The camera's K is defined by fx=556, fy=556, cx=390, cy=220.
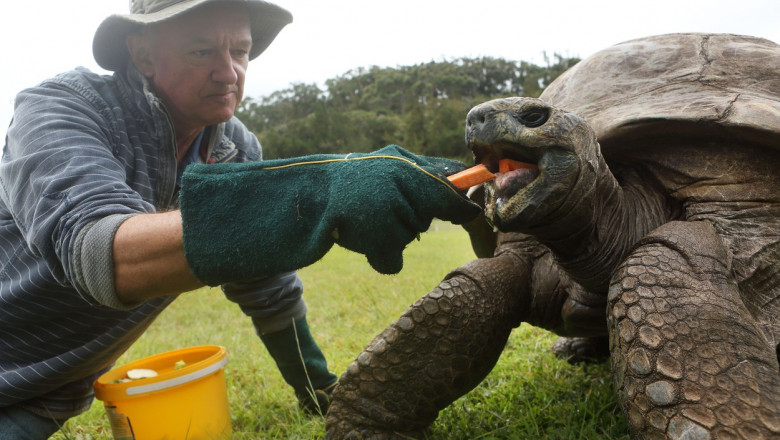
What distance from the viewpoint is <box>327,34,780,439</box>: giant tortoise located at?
48.5 inches

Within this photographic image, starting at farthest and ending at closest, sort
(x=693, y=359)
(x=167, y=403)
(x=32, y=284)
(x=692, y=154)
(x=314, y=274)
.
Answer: (x=314, y=274), (x=167, y=403), (x=32, y=284), (x=692, y=154), (x=693, y=359)

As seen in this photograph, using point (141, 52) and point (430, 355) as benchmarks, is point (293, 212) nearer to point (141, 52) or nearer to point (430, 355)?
point (430, 355)

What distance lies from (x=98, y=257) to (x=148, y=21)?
1.02 m

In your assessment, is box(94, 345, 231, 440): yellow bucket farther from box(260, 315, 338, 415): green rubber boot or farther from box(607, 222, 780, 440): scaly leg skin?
box(607, 222, 780, 440): scaly leg skin

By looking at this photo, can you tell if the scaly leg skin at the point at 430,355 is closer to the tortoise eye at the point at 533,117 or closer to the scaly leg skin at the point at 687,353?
the scaly leg skin at the point at 687,353

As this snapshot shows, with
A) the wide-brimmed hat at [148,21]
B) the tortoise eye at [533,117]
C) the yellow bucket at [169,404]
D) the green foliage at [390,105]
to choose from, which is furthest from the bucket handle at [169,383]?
the green foliage at [390,105]

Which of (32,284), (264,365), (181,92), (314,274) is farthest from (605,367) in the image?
(314,274)

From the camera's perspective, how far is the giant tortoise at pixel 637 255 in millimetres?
1232

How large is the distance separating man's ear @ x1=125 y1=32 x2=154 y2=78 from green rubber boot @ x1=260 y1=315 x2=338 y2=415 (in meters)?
1.30

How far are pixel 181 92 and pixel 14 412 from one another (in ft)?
4.63

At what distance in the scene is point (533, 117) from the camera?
5.02 feet

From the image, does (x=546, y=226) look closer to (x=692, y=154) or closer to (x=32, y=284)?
(x=692, y=154)

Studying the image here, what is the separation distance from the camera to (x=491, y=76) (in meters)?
39.5

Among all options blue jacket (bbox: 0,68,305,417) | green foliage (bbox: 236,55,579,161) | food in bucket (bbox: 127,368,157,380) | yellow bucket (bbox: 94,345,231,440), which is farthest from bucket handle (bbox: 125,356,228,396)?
green foliage (bbox: 236,55,579,161)
